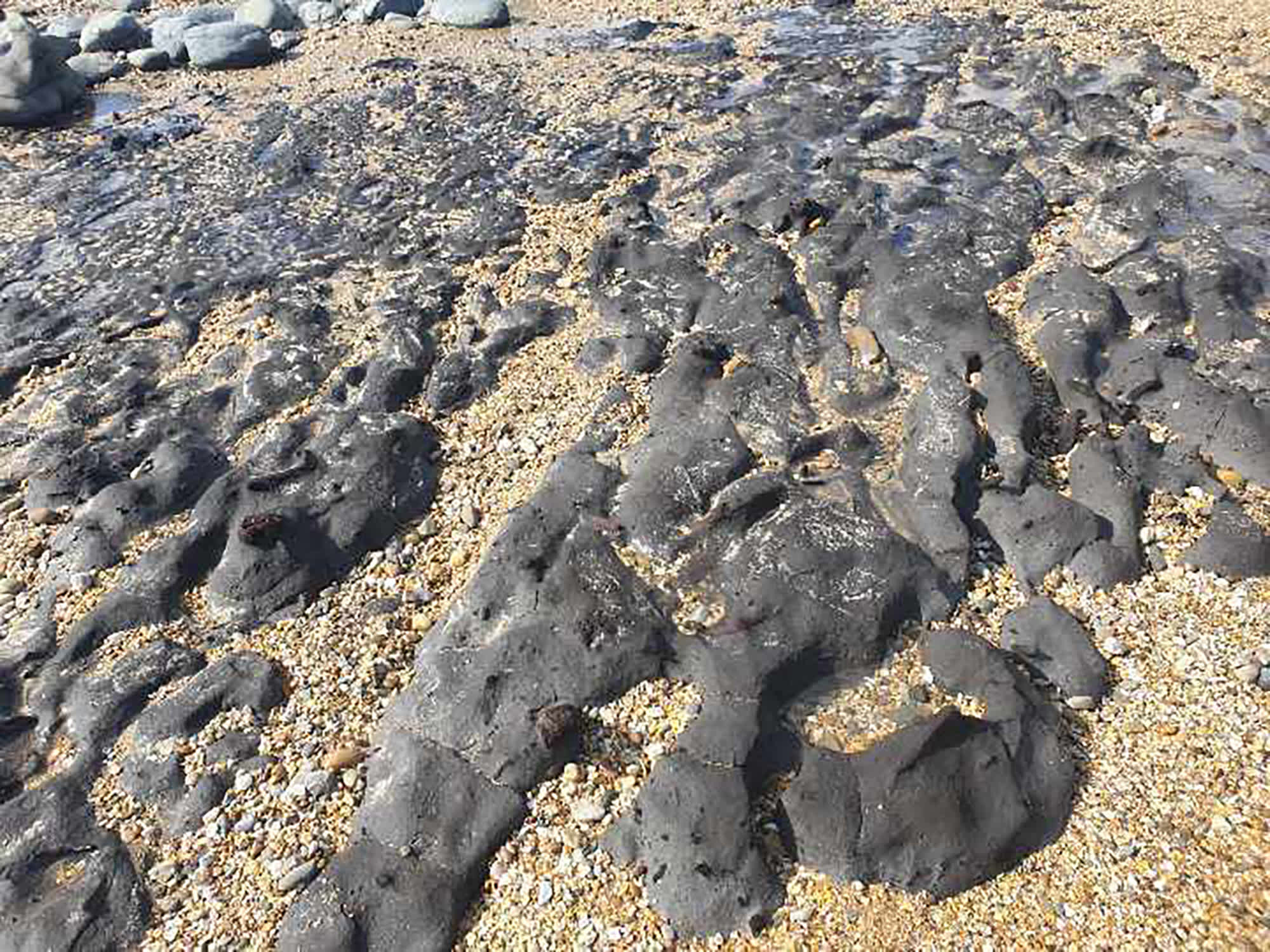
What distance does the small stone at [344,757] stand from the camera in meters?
5.44

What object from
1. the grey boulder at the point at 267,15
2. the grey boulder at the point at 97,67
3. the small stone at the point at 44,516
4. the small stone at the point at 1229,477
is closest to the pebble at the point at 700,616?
the small stone at the point at 1229,477

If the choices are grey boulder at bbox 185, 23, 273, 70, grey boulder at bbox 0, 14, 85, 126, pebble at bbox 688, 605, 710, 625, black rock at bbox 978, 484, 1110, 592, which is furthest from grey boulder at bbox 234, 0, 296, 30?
black rock at bbox 978, 484, 1110, 592

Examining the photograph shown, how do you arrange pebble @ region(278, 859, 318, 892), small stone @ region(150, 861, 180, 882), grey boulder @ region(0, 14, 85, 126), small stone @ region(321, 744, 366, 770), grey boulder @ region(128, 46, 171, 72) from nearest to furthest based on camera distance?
1. pebble @ region(278, 859, 318, 892)
2. small stone @ region(150, 861, 180, 882)
3. small stone @ region(321, 744, 366, 770)
4. grey boulder @ region(0, 14, 85, 126)
5. grey boulder @ region(128, 46, 171, 72)

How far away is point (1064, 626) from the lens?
19.2 feet

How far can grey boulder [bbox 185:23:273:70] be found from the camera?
55.1ft

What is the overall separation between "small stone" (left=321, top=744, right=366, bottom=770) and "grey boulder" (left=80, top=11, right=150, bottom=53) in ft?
56.7

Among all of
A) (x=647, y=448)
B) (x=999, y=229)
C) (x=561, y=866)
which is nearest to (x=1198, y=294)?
(x=999, y=229)

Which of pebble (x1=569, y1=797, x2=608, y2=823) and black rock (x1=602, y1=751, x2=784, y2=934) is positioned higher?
black rock (x1=602, y1=751, x2=784, y2=934)

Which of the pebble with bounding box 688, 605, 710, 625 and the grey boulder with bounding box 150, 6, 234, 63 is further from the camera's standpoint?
the grey boulder with bounding box 150, 6, 234, 63

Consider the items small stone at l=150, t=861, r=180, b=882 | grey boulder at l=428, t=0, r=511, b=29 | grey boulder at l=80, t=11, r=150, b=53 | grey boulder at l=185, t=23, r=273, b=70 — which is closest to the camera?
small stone at l=150, t=861, r=180, b=882

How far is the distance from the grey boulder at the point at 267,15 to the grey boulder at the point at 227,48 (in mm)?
1192

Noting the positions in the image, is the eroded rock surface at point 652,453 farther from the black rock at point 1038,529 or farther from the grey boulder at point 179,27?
the grey boulder at point 179,27

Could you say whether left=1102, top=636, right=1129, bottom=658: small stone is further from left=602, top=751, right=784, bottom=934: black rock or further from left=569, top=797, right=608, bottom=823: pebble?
left=569, top=797, right=608, bottom=823: pebble

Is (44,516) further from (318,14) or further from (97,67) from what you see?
(318,14)
